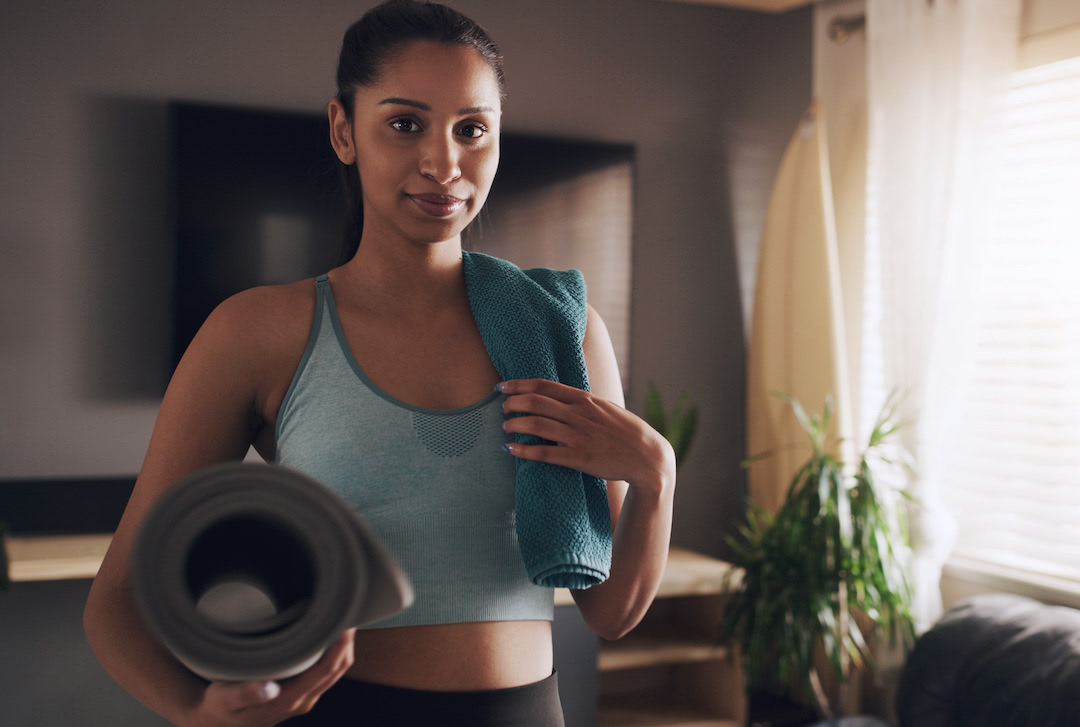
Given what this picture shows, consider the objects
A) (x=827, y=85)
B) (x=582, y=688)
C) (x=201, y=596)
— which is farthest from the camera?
(x=827, y=85)

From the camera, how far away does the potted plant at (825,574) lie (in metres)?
2.79

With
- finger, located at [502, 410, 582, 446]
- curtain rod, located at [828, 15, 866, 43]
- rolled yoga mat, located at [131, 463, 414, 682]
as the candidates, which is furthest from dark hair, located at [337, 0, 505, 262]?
curtain rod, located at [828, 15, 866, 43]

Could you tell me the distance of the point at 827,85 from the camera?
361 centimetres

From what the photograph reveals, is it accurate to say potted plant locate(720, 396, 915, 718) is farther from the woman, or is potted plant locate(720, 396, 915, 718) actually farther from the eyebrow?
the eyebrow

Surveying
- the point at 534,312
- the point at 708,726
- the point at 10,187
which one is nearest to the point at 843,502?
the point at 708,726

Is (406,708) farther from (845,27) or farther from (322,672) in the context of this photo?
(845,27)

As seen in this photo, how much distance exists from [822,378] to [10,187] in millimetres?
2613

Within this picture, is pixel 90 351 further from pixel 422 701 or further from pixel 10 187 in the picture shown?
pixel 422 701

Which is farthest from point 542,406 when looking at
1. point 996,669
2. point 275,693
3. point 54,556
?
point 54,556

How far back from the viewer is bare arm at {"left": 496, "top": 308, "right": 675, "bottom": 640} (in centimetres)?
85

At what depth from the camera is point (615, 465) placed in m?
0.86

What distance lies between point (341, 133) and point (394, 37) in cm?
12

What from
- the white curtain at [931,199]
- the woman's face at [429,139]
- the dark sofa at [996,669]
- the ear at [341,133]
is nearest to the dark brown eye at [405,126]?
the woman's face at [429,139]

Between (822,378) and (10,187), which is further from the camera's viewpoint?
(822,378)
